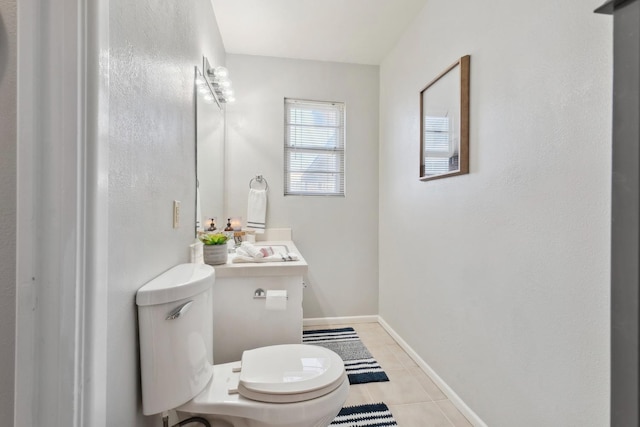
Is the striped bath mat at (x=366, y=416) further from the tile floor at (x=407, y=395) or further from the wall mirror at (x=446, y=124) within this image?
the wall mirror at (x=446, y=124)

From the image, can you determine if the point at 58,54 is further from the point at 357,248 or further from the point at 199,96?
the point at 357,248

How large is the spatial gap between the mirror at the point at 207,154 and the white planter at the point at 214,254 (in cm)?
19

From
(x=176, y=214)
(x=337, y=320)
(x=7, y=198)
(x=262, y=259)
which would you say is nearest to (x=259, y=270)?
(x=262, y=259)

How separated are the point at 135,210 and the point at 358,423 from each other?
154cm

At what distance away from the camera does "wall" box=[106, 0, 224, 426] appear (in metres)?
0.81

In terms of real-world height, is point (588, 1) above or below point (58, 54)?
above

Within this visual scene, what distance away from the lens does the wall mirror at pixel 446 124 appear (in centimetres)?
165

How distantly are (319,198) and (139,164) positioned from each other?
2056mm

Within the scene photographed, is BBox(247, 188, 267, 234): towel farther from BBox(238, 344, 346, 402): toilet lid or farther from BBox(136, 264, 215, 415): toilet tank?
BBox(136, 264, 215, 415): toilet tank

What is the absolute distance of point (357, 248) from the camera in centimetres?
300

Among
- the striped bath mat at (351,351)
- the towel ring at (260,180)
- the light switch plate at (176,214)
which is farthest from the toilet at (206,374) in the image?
the towel ring at (260,180)

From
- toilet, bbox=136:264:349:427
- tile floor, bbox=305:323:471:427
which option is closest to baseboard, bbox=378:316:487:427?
tile floor, bbox=305:323:471:427

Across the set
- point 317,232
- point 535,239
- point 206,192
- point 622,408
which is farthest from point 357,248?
point 622,408

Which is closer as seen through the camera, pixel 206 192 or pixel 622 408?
pixel 622 408
